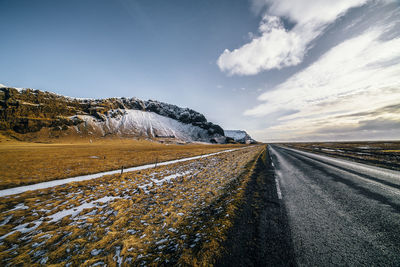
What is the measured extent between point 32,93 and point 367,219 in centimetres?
19480

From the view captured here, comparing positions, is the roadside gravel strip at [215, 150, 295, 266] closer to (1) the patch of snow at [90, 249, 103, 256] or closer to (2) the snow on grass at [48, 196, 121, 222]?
(1) the patch of snow at [90, 249, 103, 256]

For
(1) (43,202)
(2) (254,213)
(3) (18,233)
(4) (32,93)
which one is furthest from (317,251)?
(4) (32,93)

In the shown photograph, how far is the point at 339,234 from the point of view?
3.38m

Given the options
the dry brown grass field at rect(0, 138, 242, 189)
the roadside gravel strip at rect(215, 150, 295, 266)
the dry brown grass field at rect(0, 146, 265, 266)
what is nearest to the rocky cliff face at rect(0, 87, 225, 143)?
the dry brown grass field at rect(0, 138, 242, 189)

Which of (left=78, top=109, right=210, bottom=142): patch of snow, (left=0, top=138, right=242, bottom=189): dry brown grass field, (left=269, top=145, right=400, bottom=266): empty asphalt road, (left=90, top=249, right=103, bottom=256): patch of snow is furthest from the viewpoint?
(left=78, top=109, right=210, bottom=142): patch of snow

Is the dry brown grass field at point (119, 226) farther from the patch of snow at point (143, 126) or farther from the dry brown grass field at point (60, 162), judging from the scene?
the patch of snow at point (143, 126)

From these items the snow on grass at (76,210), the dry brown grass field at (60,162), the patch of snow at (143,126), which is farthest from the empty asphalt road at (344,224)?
the patch of snow at (143,126)

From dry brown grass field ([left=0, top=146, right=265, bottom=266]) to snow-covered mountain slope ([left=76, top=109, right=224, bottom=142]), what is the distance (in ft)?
396

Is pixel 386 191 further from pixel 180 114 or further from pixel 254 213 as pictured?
pixel 180 114

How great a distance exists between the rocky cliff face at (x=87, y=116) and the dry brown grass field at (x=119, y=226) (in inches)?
4785

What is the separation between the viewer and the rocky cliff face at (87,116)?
10025 centimetres

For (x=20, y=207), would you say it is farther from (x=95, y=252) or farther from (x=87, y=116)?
(x=87, y=116)

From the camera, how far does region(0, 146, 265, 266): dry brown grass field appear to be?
314cm

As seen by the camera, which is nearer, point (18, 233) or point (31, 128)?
point (18, 233)
